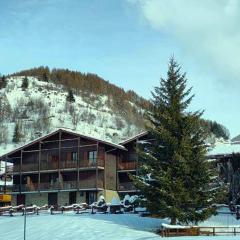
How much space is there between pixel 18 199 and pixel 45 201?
3.23 m

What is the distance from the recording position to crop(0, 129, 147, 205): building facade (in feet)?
183

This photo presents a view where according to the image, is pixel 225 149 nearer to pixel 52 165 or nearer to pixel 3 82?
pixel 52 165

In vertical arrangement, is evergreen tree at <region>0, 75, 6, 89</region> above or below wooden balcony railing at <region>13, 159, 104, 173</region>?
above

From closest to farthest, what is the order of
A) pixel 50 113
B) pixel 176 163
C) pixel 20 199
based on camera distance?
1. pixel 176 163
2. pixel 20 199
3. pixel 50 113

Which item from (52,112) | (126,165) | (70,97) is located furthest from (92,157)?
(70,97)

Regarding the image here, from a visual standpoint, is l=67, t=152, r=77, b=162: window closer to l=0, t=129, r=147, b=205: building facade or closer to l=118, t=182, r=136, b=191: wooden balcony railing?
l=0, t=129, r=147, b=205: building facade

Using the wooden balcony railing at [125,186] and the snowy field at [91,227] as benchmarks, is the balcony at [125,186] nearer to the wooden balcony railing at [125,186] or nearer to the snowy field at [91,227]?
the wooden balcony railing at [125,186]

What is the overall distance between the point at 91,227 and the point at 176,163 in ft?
20.3

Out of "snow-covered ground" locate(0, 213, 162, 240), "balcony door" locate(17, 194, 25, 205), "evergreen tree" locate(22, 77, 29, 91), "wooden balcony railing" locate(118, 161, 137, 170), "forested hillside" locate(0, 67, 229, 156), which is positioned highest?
"evergreen tree" locate(22, 77, 29, 91)

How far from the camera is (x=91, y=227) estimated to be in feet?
108

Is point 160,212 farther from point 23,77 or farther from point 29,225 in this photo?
point 23,77

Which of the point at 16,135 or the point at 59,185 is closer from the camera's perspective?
the point at 59,185

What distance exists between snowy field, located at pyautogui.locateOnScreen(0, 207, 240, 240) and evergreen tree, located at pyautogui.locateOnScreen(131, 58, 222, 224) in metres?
2.12

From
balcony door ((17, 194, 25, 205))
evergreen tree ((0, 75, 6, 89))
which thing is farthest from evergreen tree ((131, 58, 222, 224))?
evergreen tree ((0, 75, 6, 89))
